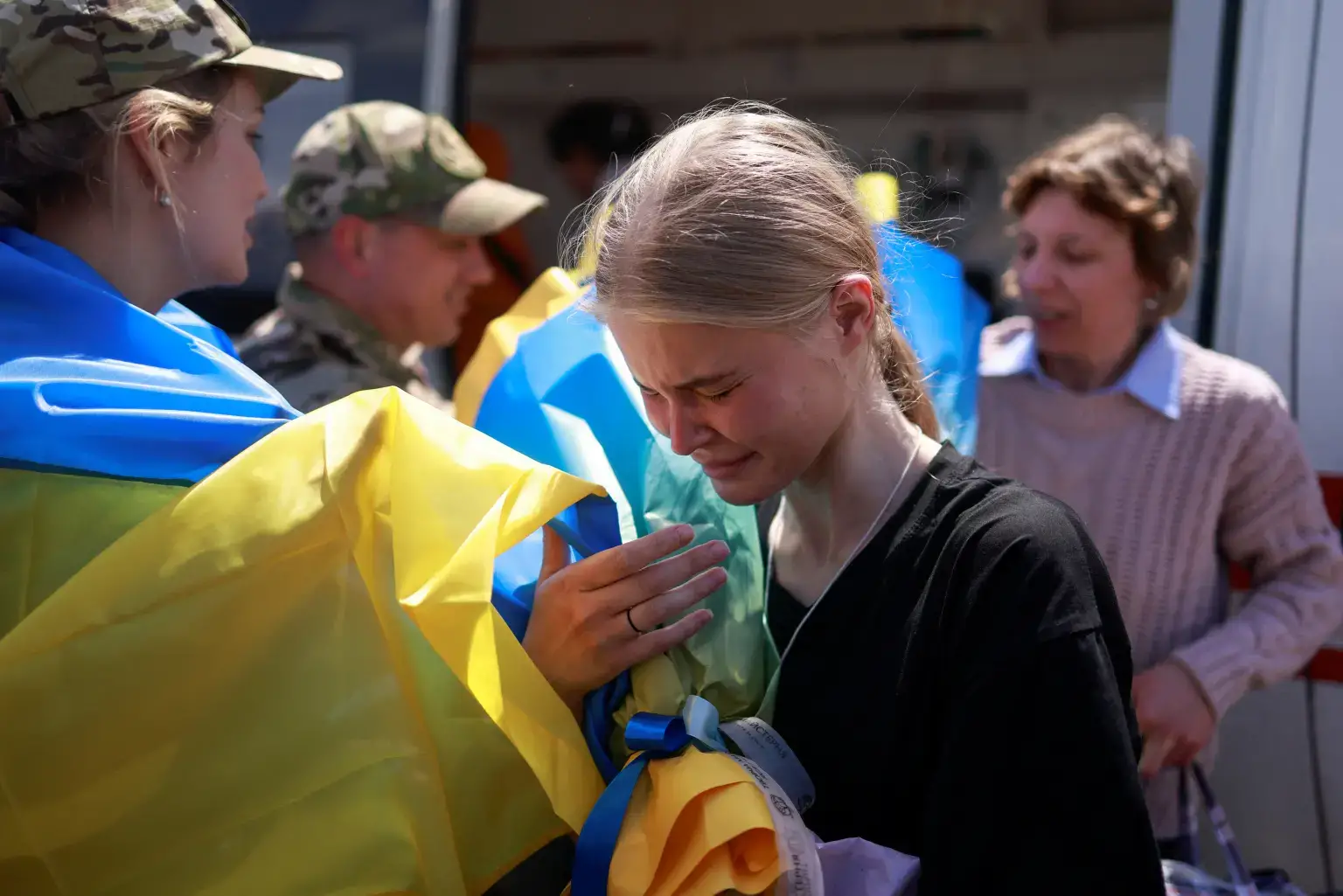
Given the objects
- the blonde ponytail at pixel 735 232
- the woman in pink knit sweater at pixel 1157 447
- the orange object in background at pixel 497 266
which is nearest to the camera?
the blonde ponytail at pixel 735 232

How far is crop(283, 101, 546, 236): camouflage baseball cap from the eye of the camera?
2.76 metres

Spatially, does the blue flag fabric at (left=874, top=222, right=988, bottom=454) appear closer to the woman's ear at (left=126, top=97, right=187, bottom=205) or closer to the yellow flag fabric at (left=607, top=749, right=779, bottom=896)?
the yellow flag fabric at (left=607, top=749, right=779, bottom=896)

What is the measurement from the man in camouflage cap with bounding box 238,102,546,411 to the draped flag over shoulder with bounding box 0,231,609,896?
1302mm

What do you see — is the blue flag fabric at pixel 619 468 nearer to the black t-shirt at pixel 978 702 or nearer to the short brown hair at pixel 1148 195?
the black t-shirt at pixel 978 702

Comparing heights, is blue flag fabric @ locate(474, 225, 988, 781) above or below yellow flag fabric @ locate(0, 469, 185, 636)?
below

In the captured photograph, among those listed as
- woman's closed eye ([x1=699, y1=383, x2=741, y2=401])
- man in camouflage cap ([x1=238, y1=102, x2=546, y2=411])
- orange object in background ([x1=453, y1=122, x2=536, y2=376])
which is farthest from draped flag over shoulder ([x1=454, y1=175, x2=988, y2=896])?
orange object in background ([x1=453, y1=122, x2=536, y2=376])

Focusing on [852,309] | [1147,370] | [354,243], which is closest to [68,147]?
[852,309]

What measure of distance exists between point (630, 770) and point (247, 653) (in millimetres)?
428

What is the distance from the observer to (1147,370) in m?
2.32

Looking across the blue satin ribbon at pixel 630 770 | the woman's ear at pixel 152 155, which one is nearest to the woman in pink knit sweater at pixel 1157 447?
the blue satin ribbon at pixel 630 770

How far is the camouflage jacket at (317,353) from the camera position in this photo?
259cm

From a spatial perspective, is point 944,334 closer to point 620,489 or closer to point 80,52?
point 620,489

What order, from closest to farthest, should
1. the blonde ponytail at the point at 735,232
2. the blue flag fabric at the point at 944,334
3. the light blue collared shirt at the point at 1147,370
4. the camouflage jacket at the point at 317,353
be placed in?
the blonde ponytail at the point at 735,232 < the blue flag fabric at the point at 944,334 < the light blue collared shirt at the point at 1147,370 < the camouflage jacket at the point at 317,353

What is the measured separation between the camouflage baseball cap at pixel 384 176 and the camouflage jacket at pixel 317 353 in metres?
0.18
